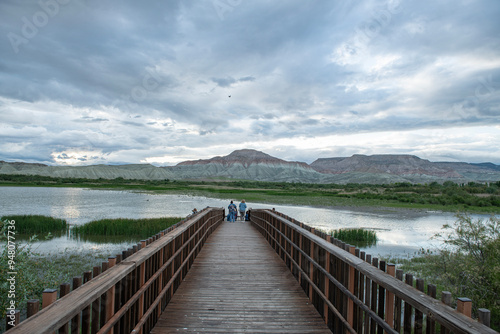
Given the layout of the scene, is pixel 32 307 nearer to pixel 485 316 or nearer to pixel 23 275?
pixel 485 316

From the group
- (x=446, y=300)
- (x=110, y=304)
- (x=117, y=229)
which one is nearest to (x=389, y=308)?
(x=446, y=300)

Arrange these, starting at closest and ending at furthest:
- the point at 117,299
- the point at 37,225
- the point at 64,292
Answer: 1. the point at 64,292
2. the point at 117,299
3. the point at 37,225

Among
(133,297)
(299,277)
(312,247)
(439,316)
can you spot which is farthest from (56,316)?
(299,277)

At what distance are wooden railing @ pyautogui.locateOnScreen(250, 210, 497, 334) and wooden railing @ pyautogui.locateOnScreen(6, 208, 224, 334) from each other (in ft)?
7.09

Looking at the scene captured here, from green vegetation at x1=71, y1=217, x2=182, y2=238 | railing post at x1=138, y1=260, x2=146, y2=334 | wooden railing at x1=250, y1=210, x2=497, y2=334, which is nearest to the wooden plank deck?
wooden railing at x1=250, y1=210, x2=497, y2=334

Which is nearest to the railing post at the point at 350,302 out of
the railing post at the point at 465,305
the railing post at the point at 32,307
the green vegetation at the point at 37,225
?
the railing post at the point at 465,305

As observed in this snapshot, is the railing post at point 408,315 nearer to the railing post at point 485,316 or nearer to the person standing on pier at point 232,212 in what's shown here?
the railing post at point 485,316

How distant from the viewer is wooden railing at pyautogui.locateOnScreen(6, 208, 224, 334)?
6.53ft

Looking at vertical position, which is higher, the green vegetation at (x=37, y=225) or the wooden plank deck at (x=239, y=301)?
the wooden plank deck at (x=239, y=301)

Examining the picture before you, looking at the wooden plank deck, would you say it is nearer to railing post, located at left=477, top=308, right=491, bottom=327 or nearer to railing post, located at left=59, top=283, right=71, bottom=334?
railing post, located at left=59, top=283, right=71, bottom=334

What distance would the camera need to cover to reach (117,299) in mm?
3127

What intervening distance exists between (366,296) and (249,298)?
2.19 meters

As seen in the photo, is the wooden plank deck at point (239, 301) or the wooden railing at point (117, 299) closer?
the wooden railing at point (117, 299)

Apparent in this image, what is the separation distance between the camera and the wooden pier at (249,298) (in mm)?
2187
